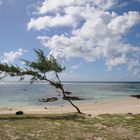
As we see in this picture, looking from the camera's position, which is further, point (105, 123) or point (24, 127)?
point (105, 123)

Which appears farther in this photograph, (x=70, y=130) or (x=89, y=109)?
(x=89, y=109)

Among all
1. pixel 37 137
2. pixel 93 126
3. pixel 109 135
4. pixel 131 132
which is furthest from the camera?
pixel 93 126

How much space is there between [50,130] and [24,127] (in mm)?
1741

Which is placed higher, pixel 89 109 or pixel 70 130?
pixel 70 130

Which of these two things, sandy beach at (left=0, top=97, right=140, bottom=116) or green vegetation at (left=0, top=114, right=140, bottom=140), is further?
sandy beach at (left=0, top=97, right=140, bottom=116)

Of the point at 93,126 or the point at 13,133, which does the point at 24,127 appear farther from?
the point at 93,126

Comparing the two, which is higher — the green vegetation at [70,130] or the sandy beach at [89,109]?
the green vegetation at [70,130]

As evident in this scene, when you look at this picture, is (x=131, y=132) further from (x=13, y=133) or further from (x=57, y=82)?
(x=57, y=82)

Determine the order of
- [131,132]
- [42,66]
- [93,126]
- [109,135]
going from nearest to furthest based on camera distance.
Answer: [109,135], [131,132], [93,126], [42,66]

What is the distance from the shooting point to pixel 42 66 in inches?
1319

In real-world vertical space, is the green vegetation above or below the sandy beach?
above

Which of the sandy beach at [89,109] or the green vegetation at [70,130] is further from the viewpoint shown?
the sandy beach at [89,109]

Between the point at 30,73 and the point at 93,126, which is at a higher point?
the point at 30,73

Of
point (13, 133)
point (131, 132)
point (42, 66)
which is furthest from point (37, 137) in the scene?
point (42, 66)
